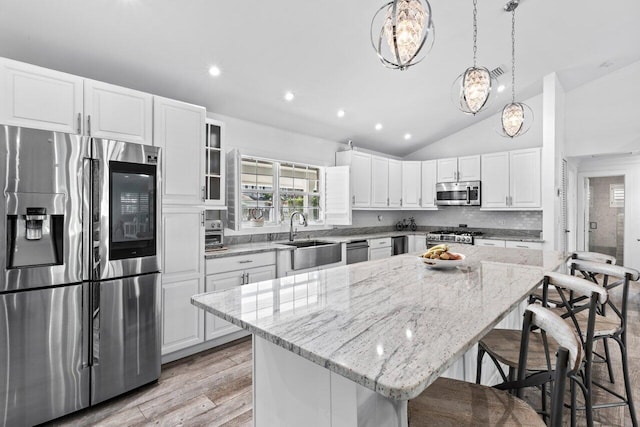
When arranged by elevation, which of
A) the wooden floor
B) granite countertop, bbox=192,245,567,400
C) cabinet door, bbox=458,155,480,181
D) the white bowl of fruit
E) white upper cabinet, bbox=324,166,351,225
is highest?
cabinet door, bbox=458,155,480,181

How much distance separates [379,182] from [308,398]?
4685 mm

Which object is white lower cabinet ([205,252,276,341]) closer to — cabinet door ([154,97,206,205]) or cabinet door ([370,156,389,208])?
cabinet door ([154,97,206,205])

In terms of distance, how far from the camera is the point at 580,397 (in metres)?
2.34

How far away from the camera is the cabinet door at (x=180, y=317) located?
8.89 ft

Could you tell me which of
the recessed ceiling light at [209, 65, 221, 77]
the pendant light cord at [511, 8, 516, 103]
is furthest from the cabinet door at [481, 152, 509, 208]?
the recessed ceiling light at [209, 65, 221, 77]

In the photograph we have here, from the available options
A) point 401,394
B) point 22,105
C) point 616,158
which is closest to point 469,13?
point 401,394

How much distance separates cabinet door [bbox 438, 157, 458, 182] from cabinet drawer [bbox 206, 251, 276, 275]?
141 inches

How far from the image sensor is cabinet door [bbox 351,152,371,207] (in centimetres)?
504

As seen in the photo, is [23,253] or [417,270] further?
[417,270]

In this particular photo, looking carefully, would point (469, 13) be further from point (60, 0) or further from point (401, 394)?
point (401, 394)

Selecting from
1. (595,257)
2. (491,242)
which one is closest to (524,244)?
(491,242)

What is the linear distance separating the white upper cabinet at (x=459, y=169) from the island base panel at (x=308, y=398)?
503 cm

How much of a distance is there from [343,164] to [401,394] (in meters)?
4.59

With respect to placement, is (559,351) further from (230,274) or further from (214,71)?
(214,71)
